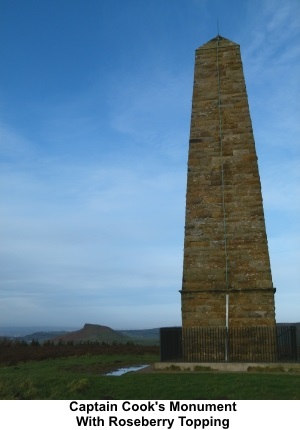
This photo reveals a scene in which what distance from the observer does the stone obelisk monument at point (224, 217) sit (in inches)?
592

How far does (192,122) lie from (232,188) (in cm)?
281

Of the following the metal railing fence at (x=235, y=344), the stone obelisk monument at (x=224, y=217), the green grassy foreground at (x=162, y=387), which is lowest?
the green grassy foreground at (x=162, y=387)

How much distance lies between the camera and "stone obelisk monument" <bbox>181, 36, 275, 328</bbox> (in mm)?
15039

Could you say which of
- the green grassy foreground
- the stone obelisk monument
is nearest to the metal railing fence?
the stone obelisk monument

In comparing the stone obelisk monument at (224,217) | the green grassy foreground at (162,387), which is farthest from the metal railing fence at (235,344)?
the green grassy foreground at (162,387)

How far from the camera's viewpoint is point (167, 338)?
1538 cm

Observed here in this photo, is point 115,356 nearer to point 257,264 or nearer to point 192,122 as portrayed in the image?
point 257,264

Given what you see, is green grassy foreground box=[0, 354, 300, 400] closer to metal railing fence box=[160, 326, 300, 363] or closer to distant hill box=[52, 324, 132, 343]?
metal railing fence box=[160, 326, 300, 363]

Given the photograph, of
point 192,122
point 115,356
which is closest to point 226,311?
point 192,122

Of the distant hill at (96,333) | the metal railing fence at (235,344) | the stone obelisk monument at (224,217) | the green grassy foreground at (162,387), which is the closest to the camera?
the green grassy foreground at (162,387)

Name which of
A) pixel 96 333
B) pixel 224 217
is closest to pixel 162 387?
pixel 224 217

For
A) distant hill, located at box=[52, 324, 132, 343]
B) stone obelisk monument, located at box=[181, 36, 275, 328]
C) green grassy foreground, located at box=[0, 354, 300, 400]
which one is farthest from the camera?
distant hill, located at box=[52, 324, 132, 343]

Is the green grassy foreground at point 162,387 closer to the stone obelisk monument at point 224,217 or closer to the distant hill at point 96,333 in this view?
the stone obelisk monument at point 224,217
